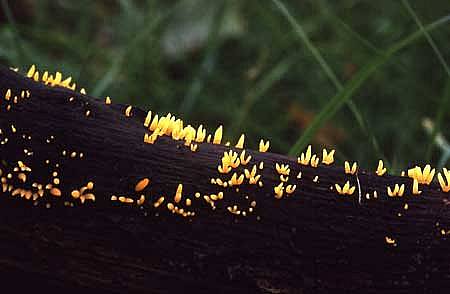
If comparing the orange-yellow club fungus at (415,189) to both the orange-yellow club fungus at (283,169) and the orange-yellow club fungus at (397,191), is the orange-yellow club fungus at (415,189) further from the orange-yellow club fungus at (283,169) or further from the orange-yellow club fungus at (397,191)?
the orange-yellow club fungus at (283,169)

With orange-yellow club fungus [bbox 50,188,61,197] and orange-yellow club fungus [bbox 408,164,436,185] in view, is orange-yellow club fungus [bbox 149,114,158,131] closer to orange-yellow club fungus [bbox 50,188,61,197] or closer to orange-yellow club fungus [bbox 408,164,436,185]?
orange-yellow club fungus [bbox 50,188,61,197]

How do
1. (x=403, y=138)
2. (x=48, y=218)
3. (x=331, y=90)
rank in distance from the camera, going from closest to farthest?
(x=48, y=218), (x=403, y=138), (x=331, y=90)

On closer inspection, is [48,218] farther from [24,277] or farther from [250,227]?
[250,227]

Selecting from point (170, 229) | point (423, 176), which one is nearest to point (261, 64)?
point (423, 176)

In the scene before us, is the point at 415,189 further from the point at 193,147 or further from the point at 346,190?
the point at 193,147

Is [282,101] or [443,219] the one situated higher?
[282,101]

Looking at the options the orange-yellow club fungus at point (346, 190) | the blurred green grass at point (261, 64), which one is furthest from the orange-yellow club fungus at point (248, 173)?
the blurred green grass at point (261, 64)

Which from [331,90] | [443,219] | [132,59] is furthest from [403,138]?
[443,219]
